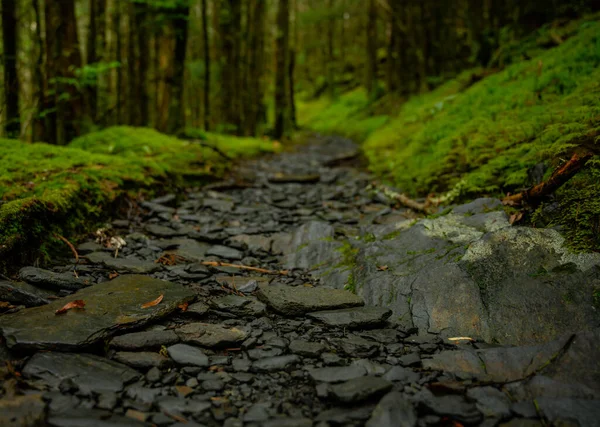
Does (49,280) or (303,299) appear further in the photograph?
(303,299)

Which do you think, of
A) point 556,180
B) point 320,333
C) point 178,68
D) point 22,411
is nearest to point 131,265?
point 320,333

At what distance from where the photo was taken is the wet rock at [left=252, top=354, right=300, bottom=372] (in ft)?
7.62

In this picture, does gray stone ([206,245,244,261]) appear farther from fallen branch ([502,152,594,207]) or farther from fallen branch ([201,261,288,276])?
fallen branch ([502,152,594,207])

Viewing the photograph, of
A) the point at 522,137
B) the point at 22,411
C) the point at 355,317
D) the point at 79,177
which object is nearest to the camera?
the point at 22,411

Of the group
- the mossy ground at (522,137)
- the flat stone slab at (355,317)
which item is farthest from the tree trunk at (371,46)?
the flat stone slab at (355,317)

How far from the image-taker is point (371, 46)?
23.1 metres

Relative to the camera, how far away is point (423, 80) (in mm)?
14594

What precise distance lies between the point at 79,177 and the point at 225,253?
2055 mm

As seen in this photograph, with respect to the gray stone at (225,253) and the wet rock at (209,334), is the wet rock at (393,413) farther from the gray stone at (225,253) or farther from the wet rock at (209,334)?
the gray stone at (225,253)

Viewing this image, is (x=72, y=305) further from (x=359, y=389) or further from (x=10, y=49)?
(x=10, y=49)

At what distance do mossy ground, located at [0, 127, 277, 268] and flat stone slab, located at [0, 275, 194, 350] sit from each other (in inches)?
35.2

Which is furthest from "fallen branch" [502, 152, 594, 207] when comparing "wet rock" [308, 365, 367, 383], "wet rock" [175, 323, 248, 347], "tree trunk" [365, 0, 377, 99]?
"tree trunk" [365, 0, 377, 99]

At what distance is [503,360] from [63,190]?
4.33 meters

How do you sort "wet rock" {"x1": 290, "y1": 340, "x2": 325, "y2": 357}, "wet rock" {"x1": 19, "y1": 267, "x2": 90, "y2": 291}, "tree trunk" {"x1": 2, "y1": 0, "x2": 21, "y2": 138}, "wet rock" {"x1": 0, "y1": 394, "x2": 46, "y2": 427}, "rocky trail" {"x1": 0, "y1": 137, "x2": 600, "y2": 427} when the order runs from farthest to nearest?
"tree trunk" {"x1": 2, "y1": 0, "x2": 21, "y2": 138}, "wet rock" {"x1": 19, "y1": 267, "x2": 90, "y2": 291}, "wet rock" {"x1": 290, "y1": 340, "x2": 325, "y2": 357}, "rocky trail" {"x1": 0, "y1": 137, "x2": 600, "y2": 427}, "wet rock" {"x1": 0, "y1": 394, "x2": 46, "y2": 427}
